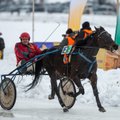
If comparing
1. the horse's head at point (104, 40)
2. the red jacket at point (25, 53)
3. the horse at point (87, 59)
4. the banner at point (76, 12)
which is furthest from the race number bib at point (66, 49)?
the banner at point (76, 12)

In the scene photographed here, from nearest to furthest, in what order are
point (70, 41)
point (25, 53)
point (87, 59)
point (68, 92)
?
point (87, 59) → point (68, 92) → point (25, 53) → point (70, 41)

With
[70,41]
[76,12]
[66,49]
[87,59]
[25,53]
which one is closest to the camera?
[87,59]

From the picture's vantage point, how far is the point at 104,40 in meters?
10.6

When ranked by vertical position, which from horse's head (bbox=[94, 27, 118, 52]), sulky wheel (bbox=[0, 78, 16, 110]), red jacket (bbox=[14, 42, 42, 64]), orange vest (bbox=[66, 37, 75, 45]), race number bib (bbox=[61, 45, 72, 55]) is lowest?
sulky wheel (bbox=[0, 78, 16, 110])

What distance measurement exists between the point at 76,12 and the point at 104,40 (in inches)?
333

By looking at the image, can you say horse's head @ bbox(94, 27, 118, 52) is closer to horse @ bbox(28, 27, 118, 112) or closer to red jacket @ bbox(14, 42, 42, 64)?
horse @ bbox(28, 27, 118, 112)

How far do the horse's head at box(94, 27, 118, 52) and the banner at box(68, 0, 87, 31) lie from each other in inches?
316

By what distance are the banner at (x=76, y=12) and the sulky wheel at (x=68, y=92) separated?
7406 millimetres

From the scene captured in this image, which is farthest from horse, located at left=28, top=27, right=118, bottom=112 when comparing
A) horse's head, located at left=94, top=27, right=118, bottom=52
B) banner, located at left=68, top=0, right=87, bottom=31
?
banner, located at left=68, top=0, right=87, bottom=31

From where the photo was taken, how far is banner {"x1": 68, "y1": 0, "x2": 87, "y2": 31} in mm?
18844

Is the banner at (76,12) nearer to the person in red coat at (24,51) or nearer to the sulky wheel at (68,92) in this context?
the person in red coat at (24,51)

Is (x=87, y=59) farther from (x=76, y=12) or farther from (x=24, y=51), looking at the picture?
(x=76, y=12)

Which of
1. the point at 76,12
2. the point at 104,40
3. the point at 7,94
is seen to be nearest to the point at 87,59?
the point at 104,40

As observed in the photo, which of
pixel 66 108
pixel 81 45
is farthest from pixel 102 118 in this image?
pixel 81 45
